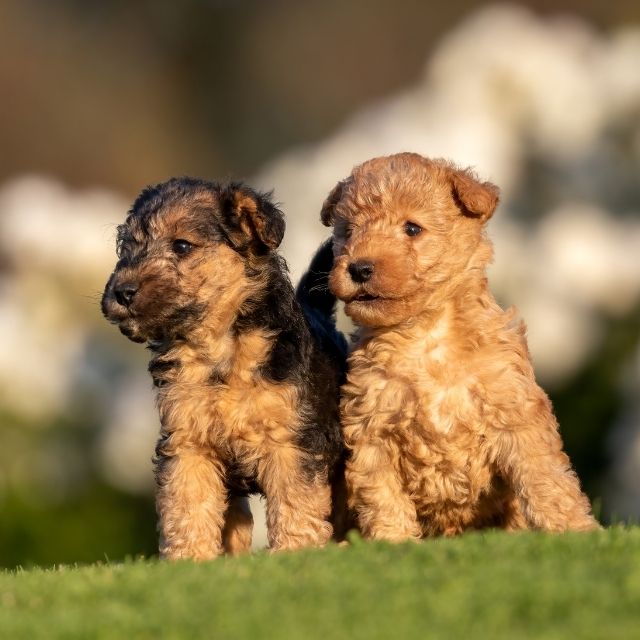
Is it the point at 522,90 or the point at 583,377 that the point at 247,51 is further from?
the point at 583,377

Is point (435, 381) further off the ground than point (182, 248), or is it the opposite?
point (182, 248)

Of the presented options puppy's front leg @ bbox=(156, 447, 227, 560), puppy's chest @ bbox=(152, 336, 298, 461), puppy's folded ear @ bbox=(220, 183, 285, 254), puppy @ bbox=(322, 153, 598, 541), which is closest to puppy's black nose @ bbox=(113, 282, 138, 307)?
puppy's chest @ bbox=(152, 336, 298, 461)

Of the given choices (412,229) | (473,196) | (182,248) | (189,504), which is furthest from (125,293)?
(473,196)

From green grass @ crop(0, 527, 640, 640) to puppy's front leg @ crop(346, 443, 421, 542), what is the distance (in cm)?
100

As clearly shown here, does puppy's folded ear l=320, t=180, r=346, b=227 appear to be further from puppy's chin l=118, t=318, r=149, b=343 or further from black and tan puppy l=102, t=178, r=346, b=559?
puppy's chin l=118, t=318, r=149, b=343

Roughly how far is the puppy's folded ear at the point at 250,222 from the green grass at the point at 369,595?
2021 mm

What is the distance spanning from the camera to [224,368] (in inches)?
297

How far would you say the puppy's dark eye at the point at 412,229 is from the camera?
753cm

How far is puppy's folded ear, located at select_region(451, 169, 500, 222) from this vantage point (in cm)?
759

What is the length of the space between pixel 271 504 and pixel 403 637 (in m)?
2.64

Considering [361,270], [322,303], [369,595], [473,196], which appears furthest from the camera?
[322,303]

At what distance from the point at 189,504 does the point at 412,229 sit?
1828mm

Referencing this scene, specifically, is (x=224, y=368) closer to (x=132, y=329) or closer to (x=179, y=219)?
(x=132, y=329)

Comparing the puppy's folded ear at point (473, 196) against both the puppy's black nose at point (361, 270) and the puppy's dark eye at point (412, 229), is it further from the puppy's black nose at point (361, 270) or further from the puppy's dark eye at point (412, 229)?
the puppy's black nose at point (361, 270)
